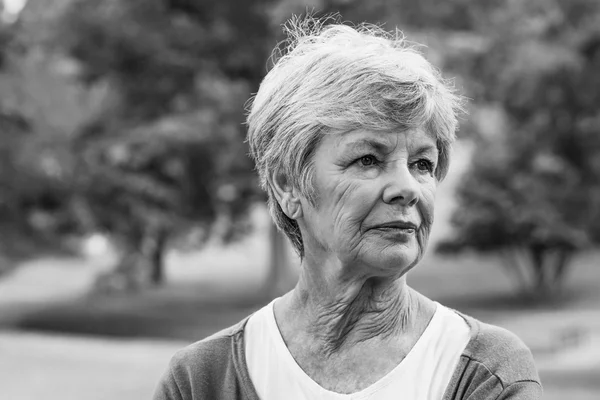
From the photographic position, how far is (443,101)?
1652 mm

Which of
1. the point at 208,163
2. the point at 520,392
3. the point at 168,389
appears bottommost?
the point at 520,392

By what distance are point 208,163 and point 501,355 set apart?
79.8ft

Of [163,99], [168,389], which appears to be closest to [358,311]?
[168,389]

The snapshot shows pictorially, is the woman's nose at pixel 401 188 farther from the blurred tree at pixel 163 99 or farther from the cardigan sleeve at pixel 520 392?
the blurred tree at pixel 163 99

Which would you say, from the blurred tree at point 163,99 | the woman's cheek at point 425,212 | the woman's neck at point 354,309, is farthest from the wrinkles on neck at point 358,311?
the blurred tree at point 163,99

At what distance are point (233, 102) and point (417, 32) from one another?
487cm

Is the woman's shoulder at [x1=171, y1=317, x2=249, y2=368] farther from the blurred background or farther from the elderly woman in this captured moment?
the blurred background

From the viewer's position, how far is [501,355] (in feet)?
5.22

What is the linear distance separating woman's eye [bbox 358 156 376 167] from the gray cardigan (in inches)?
12.2

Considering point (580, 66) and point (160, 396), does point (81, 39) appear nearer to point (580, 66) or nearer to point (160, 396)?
point (580, 66)

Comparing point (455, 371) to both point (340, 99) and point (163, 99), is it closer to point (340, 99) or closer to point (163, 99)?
point (340, 99)

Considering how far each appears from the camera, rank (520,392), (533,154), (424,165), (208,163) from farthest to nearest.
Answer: (208,163) < (533,154) < (424,165) < (520,392)

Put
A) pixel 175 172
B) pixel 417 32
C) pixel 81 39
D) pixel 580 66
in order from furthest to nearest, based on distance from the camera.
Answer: pixel 175 172, pixel 81 39, pixel 417 32, pixel 580 66

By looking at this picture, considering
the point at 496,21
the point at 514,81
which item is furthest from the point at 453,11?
the point at 514,81
